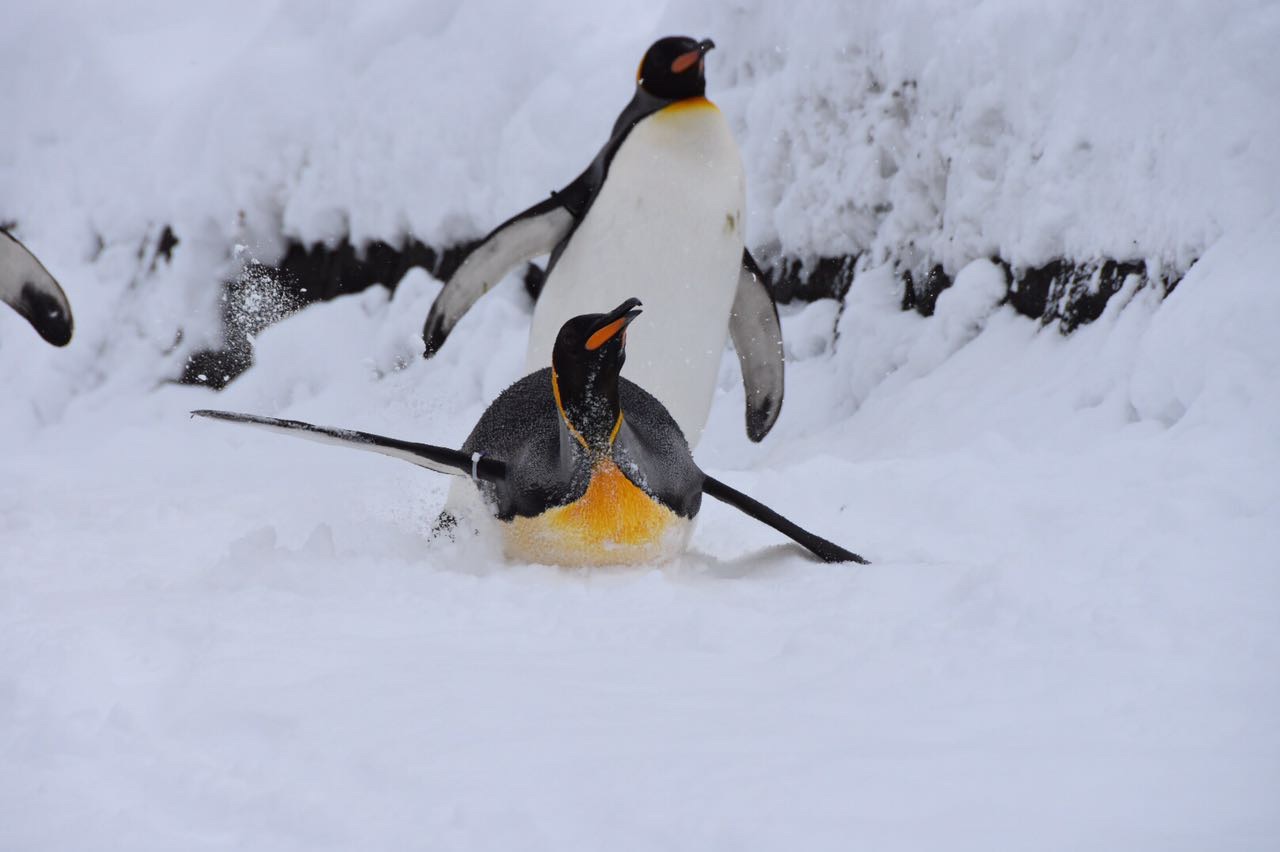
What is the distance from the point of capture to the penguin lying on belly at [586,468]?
174cm

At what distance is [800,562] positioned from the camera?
6.28 feet

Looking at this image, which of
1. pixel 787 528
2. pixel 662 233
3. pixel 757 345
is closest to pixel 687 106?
pixel 662 233

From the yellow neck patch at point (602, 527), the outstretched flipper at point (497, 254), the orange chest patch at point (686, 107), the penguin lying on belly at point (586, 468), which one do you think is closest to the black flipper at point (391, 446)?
the penguin lying on belly at point (586, 468)

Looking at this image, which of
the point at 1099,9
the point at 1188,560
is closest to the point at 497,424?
the point at 1188,560

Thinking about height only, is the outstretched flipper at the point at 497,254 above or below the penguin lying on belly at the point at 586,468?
above

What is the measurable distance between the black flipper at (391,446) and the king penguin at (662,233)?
1.15 metres

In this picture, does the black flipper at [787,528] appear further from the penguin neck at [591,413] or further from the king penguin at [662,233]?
the king penguin at [662,233]

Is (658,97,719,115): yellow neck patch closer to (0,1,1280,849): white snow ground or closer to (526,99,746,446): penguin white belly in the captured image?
(526,99,746,446): penguin white belly

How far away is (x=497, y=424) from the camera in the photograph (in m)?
2.11

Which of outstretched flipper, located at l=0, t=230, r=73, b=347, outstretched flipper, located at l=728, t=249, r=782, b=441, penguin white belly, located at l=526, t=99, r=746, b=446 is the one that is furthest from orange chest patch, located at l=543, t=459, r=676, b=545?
outstretched flipper, located at l=0, t=230, r=73, b=347

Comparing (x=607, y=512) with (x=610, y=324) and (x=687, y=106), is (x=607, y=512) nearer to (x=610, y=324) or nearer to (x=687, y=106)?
(x=610, y=324)

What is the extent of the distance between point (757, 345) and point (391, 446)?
180cm

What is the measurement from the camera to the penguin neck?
1.75 meters

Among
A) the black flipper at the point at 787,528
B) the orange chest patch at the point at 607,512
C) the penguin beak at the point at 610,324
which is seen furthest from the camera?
the black flipper at the point at 787,528
